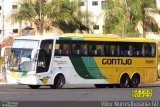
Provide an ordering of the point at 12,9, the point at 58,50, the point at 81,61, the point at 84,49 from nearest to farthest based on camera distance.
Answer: the point at 58,50 < the point at 81,61 < the point at 84,49 < the point at 12,9

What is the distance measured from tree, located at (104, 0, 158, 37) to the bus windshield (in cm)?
2376

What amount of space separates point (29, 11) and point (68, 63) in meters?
22.9

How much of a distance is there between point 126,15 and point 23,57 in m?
25.7

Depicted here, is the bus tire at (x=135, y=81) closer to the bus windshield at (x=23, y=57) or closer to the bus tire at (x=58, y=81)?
the bus tire at (x=58, y=81)

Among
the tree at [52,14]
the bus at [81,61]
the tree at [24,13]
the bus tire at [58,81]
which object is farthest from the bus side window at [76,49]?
the tree at [24,13]

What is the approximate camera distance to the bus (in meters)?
34.5

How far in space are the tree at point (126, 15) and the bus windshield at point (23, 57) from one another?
23.8m

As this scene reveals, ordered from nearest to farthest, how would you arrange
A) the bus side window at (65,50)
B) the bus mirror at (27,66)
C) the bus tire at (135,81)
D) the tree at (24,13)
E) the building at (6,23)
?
the bus mirror at (27,66) → the bus side window at (65,50) → the bus tire at (135,81) → the tree at (24,13) → the building at (6,23)

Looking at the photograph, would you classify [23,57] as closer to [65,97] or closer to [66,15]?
[65,97]

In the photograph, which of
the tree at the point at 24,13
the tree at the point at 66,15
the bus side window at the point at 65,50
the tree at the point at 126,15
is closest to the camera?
the bus side window at the point at 65,50

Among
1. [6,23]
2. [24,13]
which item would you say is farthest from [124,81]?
[6,23]

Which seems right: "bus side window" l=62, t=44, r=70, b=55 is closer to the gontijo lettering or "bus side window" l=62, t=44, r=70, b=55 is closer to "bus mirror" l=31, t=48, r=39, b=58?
"bus mirror" l=31, t=48, r=39, b=58

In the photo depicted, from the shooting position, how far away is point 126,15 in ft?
193

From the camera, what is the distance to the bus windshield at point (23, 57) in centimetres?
3441
